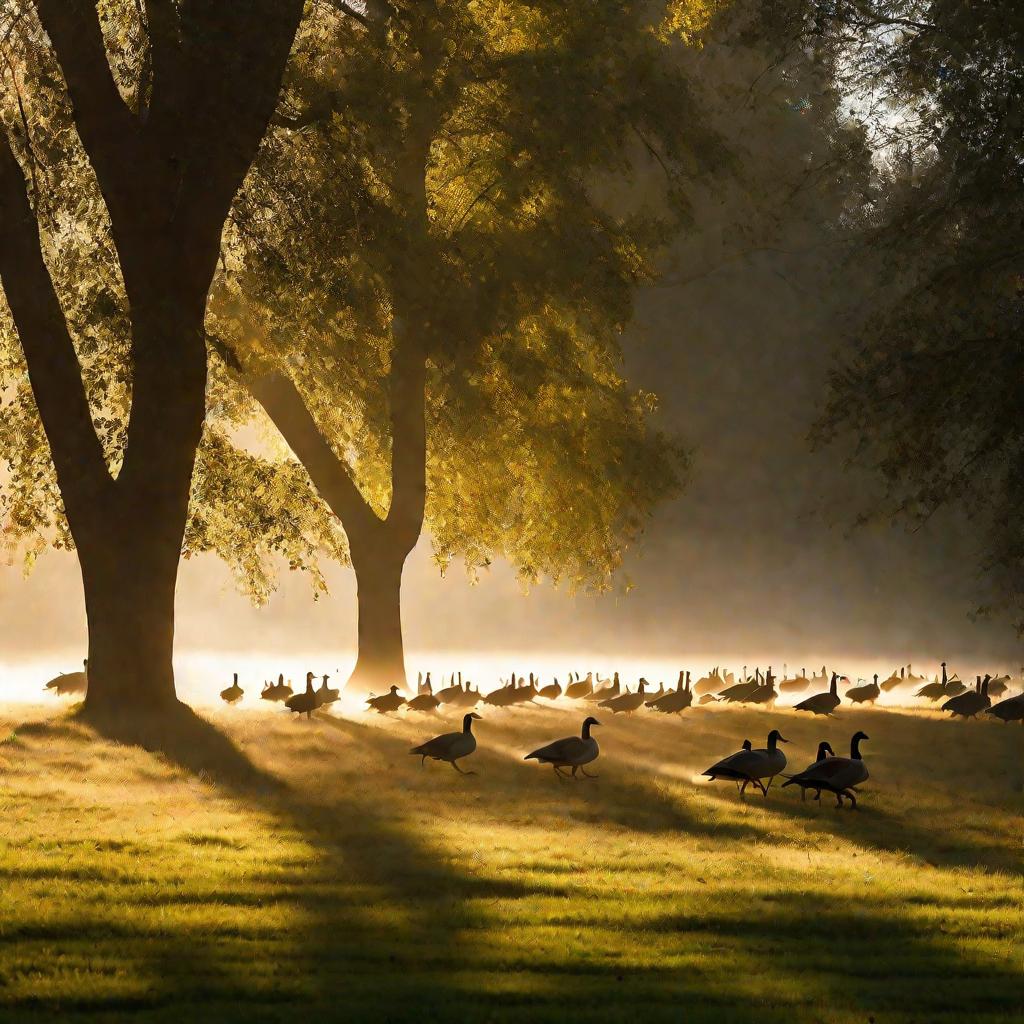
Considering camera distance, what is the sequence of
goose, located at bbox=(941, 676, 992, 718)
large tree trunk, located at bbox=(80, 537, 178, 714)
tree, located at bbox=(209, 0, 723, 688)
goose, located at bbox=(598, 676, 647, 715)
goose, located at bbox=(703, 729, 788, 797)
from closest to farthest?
goose, located at bbox=(703, 729, 788, 797)
large tree trunk, located at bbox=(80, 537, 178, 714)
tree, located at bbox=(209, 0, 723, 688)
goose, located at bbox=(941, 676, 992, 718)
goose, located at bbox=(598, 676, 647, 715)

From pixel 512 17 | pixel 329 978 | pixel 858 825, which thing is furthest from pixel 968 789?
pixel 512 17

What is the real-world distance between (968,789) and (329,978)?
1220 centimetres

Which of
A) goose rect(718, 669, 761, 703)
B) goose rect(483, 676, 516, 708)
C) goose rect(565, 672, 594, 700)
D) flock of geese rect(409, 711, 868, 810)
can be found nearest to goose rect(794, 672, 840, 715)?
goose rect(718, 669, 761, 703)

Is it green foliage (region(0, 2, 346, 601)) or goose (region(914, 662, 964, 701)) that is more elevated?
green foliage (region(0, 2, 346, 601))

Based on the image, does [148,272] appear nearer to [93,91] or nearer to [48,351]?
[48,351]

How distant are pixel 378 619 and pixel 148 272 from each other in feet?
40.8

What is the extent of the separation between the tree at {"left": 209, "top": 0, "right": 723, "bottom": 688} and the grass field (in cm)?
869

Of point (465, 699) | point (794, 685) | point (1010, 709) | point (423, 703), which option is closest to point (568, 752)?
point (423, 703)

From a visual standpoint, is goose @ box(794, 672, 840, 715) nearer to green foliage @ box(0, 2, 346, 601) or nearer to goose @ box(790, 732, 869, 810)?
green foliage @ box(0, 2, 346, 601)

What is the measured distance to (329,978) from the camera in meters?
9.29

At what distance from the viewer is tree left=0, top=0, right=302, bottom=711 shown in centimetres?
2217

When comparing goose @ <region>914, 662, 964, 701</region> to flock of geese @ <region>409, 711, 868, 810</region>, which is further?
goose @ <region>914, 662, 964, 701</region>

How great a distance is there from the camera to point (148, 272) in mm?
22516

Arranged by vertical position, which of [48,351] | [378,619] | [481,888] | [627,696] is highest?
[48,351]
